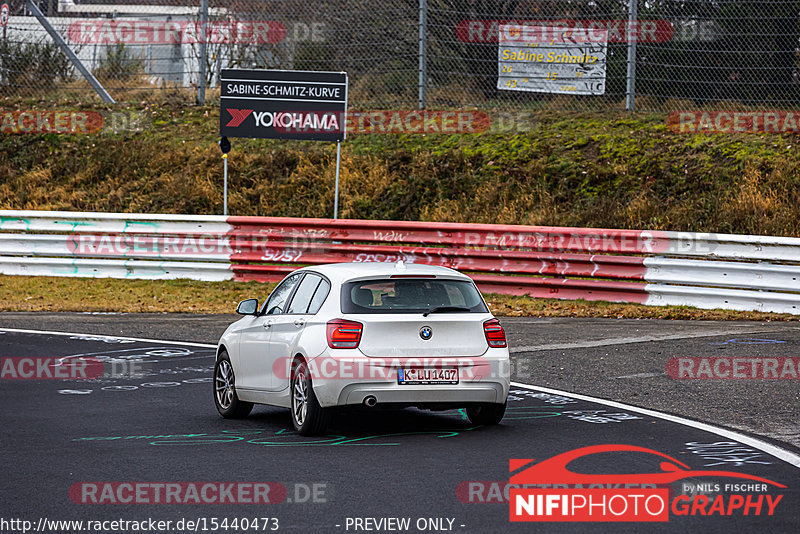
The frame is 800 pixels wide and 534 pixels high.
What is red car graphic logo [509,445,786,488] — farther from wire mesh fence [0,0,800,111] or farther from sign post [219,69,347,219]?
wire mesh fence [0,0,800,111]

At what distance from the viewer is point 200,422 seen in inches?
389

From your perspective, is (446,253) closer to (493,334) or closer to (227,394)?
(227,394)

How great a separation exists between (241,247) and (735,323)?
878 cm

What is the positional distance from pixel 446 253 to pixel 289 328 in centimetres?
1011

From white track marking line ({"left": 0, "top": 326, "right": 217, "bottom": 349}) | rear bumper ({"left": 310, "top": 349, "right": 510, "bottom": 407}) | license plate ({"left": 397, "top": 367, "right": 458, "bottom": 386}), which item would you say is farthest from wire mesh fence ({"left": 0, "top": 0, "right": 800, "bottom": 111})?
license plate ({"left": 397, "top": 367, "right": 458, "bottom": 386})

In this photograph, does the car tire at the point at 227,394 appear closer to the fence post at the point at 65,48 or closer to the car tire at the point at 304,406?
the car tire at the point at 304,406

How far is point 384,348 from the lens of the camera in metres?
8.90

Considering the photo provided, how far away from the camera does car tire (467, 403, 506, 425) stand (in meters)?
9.41

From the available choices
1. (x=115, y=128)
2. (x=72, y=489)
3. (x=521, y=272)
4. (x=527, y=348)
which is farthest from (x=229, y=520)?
(x=115, y=128)

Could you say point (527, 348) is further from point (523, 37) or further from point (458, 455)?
point (523, 37)

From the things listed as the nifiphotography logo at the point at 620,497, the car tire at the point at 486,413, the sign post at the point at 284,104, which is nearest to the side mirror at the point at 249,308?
the car tire at the point at 486,413

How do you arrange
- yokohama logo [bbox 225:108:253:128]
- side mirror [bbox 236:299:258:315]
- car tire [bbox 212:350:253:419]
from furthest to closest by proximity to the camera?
yokohama logo [bbox 225:108:253:128] < car tire [bbox 212:350:253:419] < side mirror [bbox 236:299:258:315]

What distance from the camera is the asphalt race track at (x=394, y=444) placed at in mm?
6555

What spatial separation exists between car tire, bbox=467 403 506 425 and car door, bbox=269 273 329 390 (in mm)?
1505
